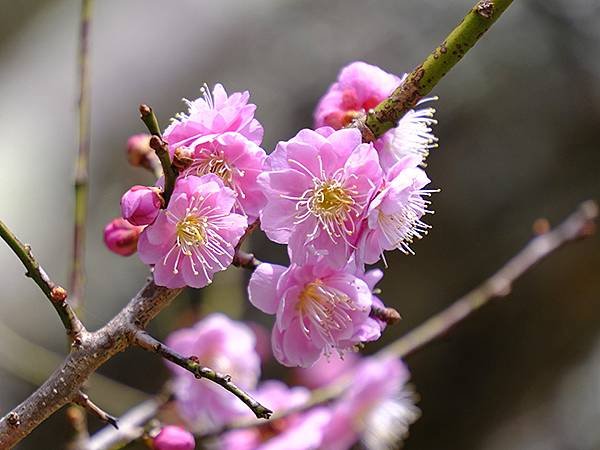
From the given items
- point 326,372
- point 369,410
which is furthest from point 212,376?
point 326,372

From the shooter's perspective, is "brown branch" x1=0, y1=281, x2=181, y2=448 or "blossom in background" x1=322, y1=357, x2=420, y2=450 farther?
"blossom in background" x1=322, y1=357, x2=420, y2=450

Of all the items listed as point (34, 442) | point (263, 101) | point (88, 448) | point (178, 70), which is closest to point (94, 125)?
point (178, 70)

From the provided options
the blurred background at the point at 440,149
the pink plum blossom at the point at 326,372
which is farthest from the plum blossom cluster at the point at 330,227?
the blurred background at the point at 440,149

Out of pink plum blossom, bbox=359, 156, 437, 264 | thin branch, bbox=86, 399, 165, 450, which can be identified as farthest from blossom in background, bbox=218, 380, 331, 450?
pink plum blossom, bbox=359, 156, 437, 264

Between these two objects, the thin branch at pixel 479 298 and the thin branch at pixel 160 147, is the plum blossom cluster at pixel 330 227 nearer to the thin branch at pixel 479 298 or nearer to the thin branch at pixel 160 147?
the thin branch at pixel 160 147

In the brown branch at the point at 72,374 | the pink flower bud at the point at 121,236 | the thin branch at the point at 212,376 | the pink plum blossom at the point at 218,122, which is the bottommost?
the brown branch at the point at 72,374

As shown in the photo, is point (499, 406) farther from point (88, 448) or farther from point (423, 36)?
point (88, 448)

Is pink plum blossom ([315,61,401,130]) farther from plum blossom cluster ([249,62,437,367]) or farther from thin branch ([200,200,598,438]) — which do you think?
thin branch ([200,200,598,438])

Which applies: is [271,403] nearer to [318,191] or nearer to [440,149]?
[318,191]
